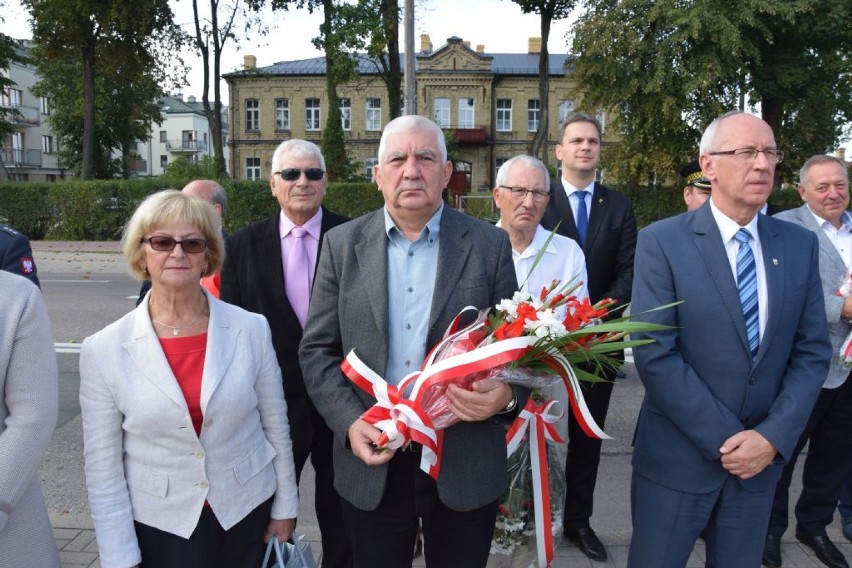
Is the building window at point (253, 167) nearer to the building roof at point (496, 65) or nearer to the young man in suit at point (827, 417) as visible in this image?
the building roof at point (496, 65)

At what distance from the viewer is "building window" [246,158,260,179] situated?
48.6 m

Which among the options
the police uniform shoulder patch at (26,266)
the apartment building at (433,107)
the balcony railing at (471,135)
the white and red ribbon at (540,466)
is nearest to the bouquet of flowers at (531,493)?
the white and red ribbon at (540,466)

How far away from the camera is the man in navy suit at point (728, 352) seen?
2488 millimetres

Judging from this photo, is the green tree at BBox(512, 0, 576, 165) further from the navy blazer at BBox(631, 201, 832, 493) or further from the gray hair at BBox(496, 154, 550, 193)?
the navy blazer at BBox(631, 201, 832, 493)

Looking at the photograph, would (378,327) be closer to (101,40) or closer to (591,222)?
(591,222)

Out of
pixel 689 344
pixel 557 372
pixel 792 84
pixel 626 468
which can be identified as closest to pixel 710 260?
pixel 689 344

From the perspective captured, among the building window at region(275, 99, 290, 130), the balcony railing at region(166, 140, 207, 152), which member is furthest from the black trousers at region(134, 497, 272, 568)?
the balcony railing at region(166, 140, 207, 152)

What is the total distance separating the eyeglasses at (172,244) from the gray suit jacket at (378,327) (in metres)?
0.45

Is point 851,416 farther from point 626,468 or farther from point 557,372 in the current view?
point 557,372

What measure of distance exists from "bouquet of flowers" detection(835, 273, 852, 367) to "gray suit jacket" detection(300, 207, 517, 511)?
7.40ft

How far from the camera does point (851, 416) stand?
3.71 m

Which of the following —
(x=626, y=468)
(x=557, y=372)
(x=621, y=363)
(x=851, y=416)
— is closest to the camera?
(x=557, y=372)

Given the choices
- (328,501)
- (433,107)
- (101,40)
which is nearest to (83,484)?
(328,501)

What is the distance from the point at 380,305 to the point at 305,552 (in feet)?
3.33
